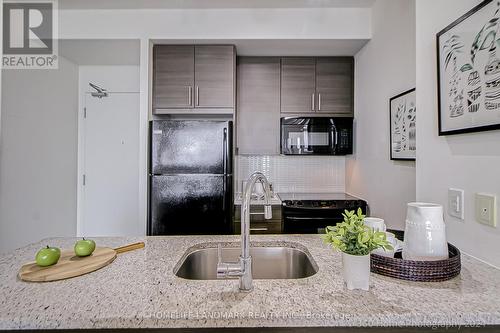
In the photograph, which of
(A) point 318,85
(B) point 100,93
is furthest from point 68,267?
(B) point 100,93

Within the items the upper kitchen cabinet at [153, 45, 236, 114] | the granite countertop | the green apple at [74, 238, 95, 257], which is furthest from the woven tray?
the upper kitchen cabinet at [153, 45, 236, 114]

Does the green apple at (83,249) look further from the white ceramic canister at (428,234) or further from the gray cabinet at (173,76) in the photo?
the gray cabinet at (173,76)

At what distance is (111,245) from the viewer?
4.26ft

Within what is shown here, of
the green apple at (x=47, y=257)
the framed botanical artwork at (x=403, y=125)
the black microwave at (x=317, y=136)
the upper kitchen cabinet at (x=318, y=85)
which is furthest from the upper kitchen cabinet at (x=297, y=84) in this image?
the green apple at (x=47, y=257)

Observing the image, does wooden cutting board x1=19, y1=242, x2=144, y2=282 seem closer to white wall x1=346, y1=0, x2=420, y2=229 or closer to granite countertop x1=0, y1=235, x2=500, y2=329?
granite countertop x1=0, y1=235, x2=500, y2=329

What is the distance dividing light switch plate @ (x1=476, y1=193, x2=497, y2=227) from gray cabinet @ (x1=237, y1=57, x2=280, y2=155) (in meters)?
2.10

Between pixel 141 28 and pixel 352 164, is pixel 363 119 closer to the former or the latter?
pixel 352 164

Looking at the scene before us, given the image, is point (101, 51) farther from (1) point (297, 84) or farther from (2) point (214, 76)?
(1) point (297, 84)

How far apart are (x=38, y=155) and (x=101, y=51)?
4.01ft

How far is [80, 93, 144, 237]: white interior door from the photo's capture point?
3264mm

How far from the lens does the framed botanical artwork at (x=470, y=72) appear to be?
0.94 m

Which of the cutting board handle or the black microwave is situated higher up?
the black microwave

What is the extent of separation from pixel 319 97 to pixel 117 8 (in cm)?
213

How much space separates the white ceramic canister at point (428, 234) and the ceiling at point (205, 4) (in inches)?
84.8
